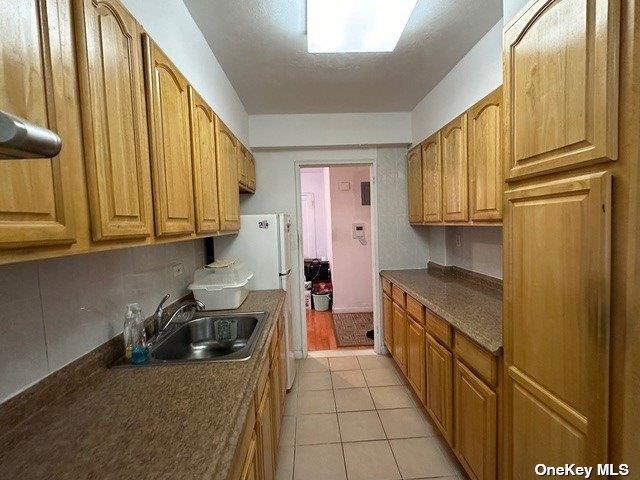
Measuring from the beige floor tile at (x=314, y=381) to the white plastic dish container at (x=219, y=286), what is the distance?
1097 mm

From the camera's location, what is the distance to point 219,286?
2031 mm

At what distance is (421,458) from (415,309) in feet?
3.00

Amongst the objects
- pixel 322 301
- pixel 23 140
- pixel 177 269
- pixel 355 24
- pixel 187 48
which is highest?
pixel 355 24

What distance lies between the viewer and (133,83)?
0.95 m

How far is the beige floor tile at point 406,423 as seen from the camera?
2.07 m

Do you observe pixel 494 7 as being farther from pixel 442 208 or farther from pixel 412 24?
pixel 442 208

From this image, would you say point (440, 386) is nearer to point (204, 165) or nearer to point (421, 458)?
point (421, 458)

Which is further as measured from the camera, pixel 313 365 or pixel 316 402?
pixel 313 365

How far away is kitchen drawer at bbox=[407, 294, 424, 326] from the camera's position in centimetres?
216

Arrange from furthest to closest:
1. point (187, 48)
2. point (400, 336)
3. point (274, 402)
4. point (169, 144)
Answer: point (400, 336), point (274, 402), point (187, 48), point (169, 144)

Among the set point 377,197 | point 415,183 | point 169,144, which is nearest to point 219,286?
point 169,144

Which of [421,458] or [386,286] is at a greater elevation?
[386,286]

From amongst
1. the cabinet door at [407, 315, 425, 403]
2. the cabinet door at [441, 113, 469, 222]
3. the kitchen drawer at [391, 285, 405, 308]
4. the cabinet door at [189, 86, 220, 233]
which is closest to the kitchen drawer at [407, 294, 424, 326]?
the cabinet door at [407, 315, 425, 403]

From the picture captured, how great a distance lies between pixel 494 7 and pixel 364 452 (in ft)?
8.81
